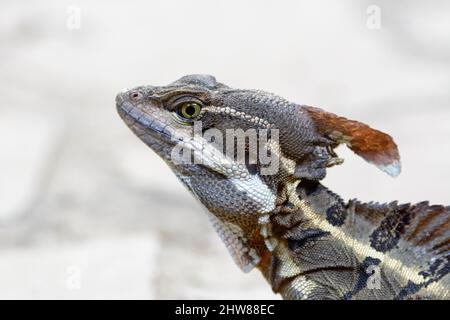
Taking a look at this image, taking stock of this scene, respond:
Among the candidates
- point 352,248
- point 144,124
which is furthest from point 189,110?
point 352,248

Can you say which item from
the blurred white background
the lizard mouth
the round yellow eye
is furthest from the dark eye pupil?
the blurred white background

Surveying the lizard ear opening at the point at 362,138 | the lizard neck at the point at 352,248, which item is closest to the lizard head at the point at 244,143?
the lizard ear opening at the point at 362,138

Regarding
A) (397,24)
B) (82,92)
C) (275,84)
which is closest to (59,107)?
(82,92)

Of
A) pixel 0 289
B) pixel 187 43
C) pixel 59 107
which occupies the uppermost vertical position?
pixel 187 43

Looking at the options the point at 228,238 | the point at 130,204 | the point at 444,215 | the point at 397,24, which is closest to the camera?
the point at 444,215

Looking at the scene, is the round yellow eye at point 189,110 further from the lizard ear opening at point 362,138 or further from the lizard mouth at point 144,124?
the lizard ear opening at point 362,138

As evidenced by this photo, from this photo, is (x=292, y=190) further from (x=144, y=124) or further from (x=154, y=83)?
(x=154, y=83)

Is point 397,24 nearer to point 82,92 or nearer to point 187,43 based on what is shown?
point 187,43
